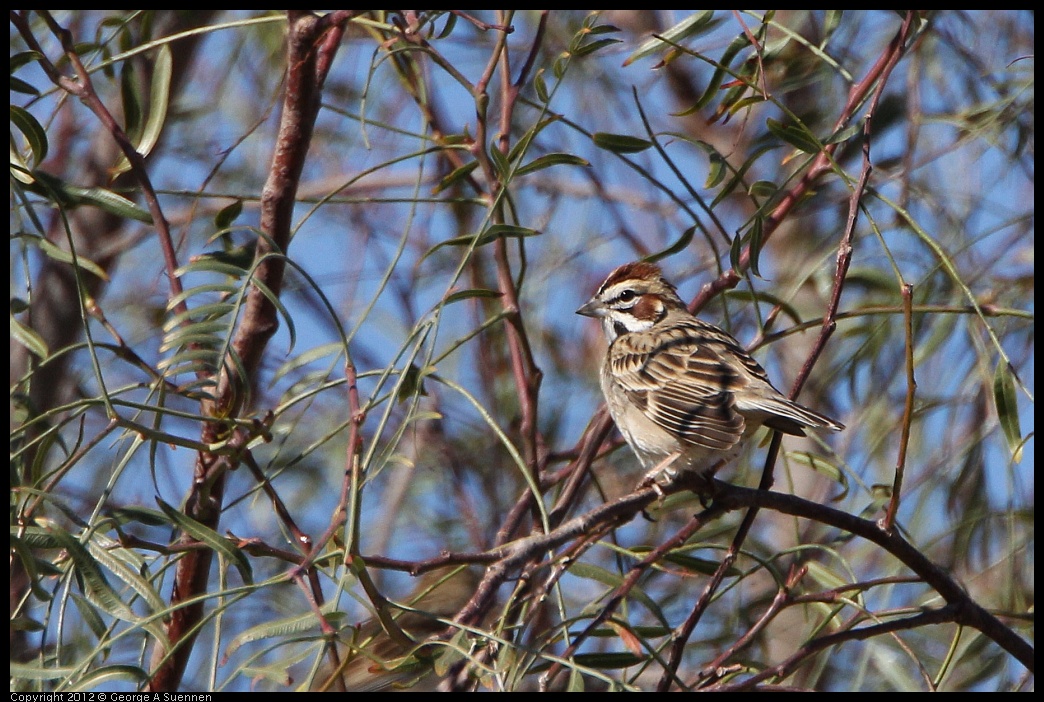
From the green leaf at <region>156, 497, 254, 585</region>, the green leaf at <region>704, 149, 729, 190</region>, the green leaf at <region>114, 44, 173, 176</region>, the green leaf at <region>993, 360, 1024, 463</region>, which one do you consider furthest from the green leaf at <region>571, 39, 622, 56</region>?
the green leaf at <region>156, 497, 254, 585</region>

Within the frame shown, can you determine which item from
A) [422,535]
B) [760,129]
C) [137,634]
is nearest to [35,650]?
[137,634]

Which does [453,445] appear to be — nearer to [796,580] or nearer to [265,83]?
[265,83]

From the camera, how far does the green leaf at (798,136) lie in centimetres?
238

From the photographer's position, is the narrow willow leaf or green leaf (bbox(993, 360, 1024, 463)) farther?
green leaf (bbox(993, 360, 1024, 463))

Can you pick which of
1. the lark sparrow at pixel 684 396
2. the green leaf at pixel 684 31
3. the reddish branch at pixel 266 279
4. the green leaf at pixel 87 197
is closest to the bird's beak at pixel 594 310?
the lark sparrow at pixel 684 396

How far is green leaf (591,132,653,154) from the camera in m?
2.49

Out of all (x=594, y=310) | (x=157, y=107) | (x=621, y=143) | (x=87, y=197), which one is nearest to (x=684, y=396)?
(x=594, y=310)

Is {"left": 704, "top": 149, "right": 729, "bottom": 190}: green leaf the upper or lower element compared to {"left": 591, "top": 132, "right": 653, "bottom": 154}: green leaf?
lower

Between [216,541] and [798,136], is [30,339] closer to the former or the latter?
[216,541]

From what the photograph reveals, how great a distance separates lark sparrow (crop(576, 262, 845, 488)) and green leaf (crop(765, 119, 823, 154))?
735mm

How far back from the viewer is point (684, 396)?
3.68 m

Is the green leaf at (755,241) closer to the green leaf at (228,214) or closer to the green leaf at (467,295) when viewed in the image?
the green leaf at (467,295)

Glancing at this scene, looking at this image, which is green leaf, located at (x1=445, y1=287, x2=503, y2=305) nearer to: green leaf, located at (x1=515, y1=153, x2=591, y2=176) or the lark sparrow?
green leaf, located at (x1=515, y1=153, x2=591, y2=176)

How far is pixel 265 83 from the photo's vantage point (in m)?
5.66
